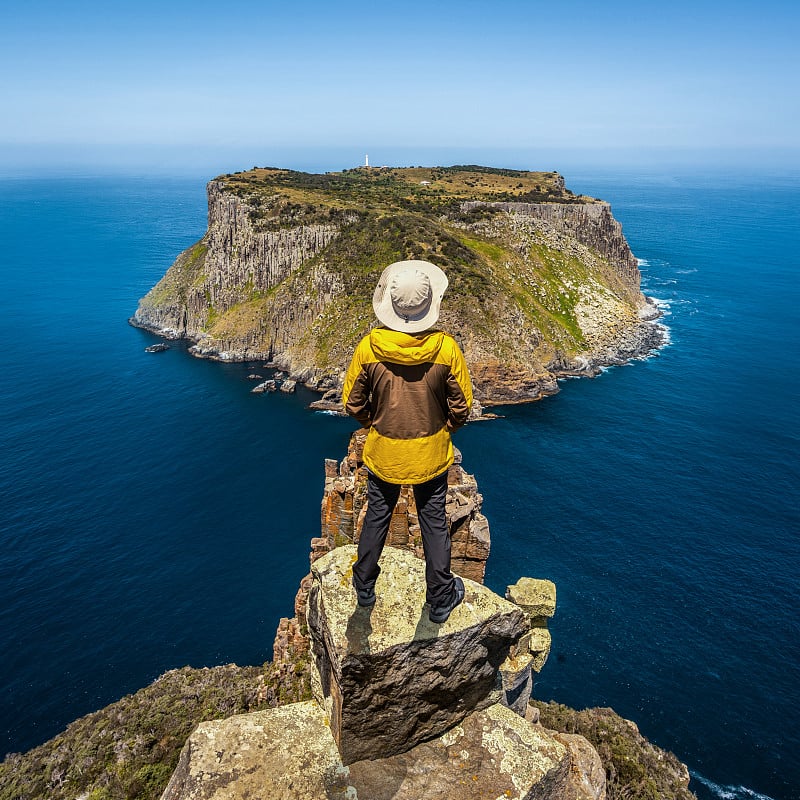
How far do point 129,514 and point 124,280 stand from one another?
137743 mm

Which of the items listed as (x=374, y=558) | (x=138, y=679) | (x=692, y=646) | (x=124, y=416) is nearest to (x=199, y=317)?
(x=124, y=416)

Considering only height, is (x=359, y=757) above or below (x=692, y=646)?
above

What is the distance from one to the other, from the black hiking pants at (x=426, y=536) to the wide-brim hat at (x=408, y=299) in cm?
289

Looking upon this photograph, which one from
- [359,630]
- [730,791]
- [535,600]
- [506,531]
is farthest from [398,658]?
[506,531]

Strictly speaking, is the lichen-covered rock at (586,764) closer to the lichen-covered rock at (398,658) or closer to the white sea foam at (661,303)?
the lichen-covered rock at (398,658)

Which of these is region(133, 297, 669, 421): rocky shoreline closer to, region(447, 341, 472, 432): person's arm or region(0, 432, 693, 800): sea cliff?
region(0, 432, 693, 800): sea cliff

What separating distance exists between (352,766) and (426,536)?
442cm

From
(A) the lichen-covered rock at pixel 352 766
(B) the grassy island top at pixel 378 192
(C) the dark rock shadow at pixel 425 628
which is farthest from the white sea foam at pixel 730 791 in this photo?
(B) the grassy island top at pixel 378 192

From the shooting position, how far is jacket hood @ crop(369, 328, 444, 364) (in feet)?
28.2

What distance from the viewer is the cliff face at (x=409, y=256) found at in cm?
10662

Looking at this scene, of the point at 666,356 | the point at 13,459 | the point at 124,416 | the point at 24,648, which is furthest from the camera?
the point at 666,356

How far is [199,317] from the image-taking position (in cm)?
13450

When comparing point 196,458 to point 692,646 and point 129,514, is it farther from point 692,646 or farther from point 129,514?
point 692,646

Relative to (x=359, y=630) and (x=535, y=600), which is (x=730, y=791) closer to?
(x=535, y=600)
